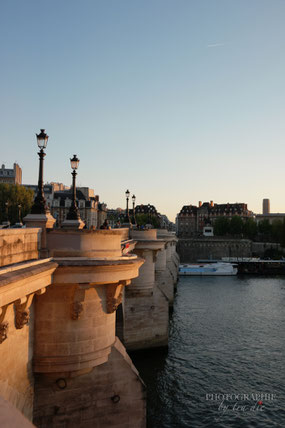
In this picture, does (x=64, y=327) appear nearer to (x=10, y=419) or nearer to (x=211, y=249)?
(x=10, y=419)

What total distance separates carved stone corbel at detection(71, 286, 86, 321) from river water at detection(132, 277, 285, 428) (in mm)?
11442

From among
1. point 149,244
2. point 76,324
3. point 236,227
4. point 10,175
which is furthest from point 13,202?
point 236,227

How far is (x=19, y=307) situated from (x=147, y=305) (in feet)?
74.0

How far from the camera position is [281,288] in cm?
7138

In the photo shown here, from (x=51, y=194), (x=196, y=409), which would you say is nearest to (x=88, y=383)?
(x=196, y=409)

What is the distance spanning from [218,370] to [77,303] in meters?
18.6

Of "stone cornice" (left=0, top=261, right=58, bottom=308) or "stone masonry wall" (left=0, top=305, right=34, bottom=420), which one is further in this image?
"stone masonry wall" (left=0, top=305, right=34, bottom=420)

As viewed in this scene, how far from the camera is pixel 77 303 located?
11336 millimetres

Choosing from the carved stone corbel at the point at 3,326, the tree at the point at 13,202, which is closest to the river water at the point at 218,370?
the carved stone corbel at the point at 3,326

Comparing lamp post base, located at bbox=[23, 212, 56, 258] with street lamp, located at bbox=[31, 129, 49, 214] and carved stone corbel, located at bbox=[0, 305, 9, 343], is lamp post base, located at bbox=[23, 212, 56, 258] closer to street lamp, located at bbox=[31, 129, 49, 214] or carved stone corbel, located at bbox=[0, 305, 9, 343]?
street lamp, located at bbox=[31, 129, 49, 214]

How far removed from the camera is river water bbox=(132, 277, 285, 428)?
2094 cm

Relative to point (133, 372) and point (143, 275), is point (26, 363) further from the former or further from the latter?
point (143, 275)

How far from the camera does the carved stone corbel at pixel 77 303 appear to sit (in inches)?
445

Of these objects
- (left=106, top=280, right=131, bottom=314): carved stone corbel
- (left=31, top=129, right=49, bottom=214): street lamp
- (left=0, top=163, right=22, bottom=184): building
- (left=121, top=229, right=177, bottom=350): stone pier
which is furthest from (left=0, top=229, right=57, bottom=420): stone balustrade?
(left=0, top=163, right=22, bottom=184): building
